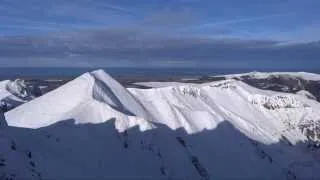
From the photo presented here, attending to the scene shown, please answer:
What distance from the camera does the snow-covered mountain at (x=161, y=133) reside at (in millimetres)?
41344

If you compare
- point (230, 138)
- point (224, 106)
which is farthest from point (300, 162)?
point (224, 106)

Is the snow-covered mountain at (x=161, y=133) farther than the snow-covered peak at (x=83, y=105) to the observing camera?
No

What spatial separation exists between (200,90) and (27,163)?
36938 mm

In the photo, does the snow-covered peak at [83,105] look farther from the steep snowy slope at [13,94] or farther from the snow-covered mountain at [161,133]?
the steep snowy slope at [13,94]

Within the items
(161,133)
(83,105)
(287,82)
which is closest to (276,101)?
(161,133)

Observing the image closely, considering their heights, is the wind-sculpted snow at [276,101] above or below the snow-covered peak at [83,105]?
below

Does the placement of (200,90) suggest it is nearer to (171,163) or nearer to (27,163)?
(171,163)

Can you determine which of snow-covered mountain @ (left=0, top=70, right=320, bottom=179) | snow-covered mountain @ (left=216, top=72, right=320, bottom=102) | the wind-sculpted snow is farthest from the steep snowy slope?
snow-covered mountain @ (left=216, top=72, right=320, bottom=102)

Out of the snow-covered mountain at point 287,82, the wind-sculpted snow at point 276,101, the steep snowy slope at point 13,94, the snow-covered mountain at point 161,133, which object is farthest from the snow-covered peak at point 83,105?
the snow-covered mountain at point 287,82

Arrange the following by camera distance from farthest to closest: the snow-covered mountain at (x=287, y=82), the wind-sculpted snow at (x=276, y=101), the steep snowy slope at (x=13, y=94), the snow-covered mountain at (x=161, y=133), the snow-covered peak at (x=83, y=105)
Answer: the snow-covered mountain at (x=287, y=82)
the steep snowy slope at (x=13, y=94)
the wind-sculpted snow at (x=276, y=101)
the snow-covered peak at (x=83, y=105)
the snow-covered mountain at (x=161, y=133)

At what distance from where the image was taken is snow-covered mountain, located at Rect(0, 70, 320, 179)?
41344mm

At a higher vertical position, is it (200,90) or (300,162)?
(200,90)

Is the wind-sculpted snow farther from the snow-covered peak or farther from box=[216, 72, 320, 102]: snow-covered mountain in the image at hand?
the snow-covered peak

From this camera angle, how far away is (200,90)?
69312 millimetres
